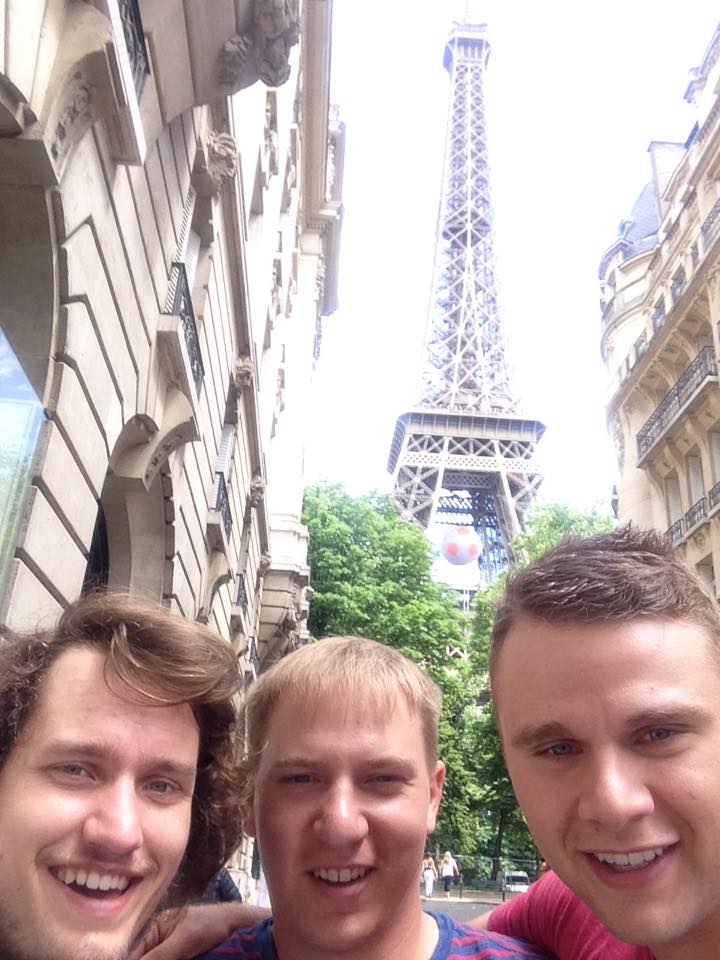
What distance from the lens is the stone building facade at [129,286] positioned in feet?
16.1

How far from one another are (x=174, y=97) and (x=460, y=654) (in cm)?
2772

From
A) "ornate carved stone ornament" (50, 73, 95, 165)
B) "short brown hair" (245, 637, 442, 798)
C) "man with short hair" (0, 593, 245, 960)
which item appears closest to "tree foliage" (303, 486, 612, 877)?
"ornate carved stone ornament" (50, 73, 95, 165)

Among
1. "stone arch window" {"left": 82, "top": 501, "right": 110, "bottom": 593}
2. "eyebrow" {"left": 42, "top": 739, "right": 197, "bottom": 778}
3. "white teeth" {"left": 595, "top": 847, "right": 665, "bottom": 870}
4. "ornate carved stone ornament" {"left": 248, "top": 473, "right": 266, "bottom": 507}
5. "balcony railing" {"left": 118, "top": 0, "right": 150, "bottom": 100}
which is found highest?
"ornate carved stone ornament" {"left": 248, "top": 473, "right": 266, "bottom": 507}

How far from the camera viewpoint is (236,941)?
2.30m

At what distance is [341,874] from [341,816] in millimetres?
169

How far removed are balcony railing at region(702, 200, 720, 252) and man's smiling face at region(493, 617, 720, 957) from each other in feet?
67.1

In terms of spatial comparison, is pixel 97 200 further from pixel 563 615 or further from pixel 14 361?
pixel 563 615

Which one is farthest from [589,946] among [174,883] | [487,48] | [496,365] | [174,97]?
[487,48]

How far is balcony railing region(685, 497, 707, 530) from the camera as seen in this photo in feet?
66.6

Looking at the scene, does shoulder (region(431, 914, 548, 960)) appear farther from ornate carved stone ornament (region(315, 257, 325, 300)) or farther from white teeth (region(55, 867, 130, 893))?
ornate carved stone ornament (region(315, 257, 325, 300))

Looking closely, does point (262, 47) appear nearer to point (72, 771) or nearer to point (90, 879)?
point (72, 771)

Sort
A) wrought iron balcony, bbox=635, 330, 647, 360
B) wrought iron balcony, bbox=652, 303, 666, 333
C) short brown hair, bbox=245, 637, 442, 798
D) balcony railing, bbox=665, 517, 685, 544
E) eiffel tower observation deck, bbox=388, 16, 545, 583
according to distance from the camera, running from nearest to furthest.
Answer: short brown hair, bbox=245, 637, 442, 798
balcony railing, bbox=665, 517, 685, 544
wrought iron balcony, bbox=652, 303, 666, 333
wrought iron balcony, bbox=635, 330, 647, 360
eiffel tower observation deck, bbox=388, 16, 545, 583

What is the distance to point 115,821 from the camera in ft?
5.72

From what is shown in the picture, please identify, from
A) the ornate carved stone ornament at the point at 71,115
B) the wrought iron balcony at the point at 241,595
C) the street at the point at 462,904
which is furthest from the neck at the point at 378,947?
the street at the point at 462,904
